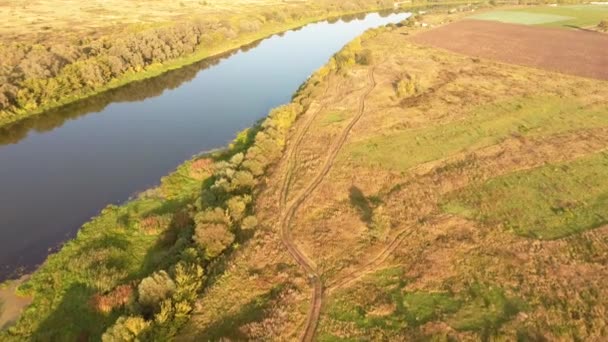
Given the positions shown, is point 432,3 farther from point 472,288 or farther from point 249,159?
point 472,288

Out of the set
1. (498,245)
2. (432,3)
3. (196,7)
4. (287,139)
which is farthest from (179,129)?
(432,3)

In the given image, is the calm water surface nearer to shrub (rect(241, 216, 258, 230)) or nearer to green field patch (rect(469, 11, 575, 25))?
shrub (rect(241, 216, 258, 230))

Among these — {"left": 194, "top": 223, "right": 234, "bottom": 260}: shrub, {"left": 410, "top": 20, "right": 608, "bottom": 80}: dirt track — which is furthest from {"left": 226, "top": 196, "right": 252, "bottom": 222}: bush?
{"left": 410, "top": 20, "right": 608, "bottom": 80}: dirt track

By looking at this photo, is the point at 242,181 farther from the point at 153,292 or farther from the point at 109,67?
the point at 109,67

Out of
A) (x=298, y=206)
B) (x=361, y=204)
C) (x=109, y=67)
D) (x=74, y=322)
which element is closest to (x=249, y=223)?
(x=298, y=206)

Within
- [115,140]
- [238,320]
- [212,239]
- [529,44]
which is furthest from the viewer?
[529,44]

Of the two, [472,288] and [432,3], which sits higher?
[432,3]
